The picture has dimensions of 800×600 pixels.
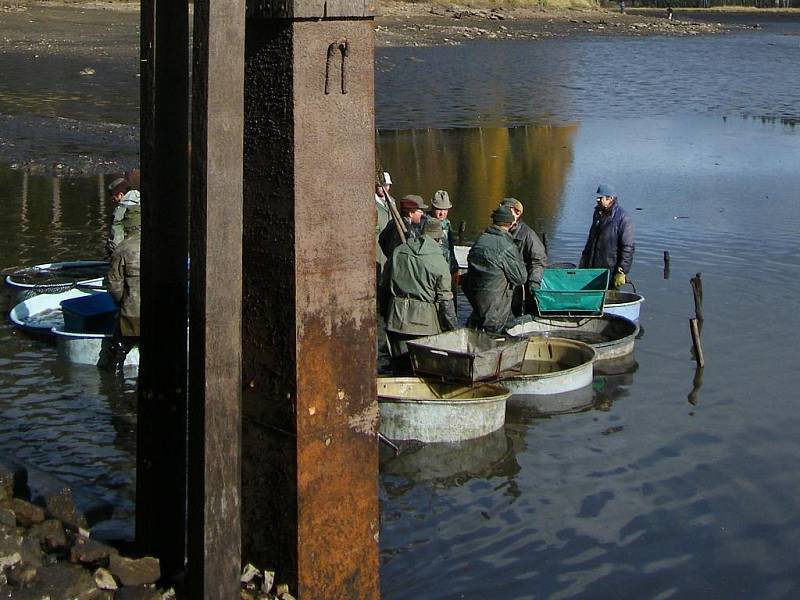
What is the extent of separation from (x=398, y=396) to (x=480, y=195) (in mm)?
13897

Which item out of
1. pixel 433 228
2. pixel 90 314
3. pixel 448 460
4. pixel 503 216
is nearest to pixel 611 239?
pixel 503 216

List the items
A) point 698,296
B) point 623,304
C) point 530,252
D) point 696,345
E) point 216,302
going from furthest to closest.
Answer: point 698,296
point 623,304
point 696,345
point 530,252
point 216,302

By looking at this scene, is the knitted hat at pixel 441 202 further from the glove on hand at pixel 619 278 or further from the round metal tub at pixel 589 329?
the glove on hand at pixel 619 278

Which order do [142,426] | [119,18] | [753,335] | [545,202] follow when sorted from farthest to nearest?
[119,18] → [545,202] → [753,335] → [142,426]

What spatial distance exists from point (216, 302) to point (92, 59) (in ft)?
128

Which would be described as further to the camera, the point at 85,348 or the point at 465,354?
the point at 85,348

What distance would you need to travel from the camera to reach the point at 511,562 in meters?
8.71

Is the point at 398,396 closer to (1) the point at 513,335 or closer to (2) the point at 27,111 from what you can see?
(1) the point at 513,335

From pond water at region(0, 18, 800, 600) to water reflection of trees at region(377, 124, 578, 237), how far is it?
0.38 feet

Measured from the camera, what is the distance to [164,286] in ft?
20.6

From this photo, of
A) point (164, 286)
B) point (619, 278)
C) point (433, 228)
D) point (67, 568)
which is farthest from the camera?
point (619, 278)

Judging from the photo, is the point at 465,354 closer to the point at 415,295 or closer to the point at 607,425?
the point at 415,295

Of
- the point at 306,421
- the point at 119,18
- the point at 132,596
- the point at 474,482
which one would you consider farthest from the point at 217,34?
the point at 119,18

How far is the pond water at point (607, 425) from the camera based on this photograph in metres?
8.79
